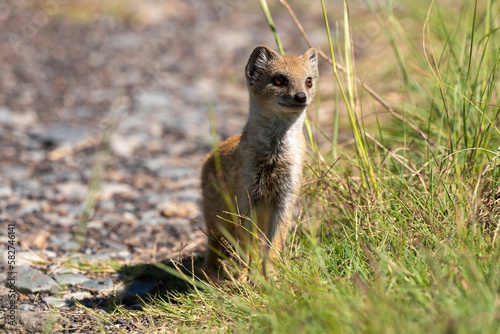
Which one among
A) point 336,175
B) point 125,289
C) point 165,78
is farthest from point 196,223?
point 165,78

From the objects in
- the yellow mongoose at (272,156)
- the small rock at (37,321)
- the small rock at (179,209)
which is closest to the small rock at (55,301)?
the small rock at (37,321)

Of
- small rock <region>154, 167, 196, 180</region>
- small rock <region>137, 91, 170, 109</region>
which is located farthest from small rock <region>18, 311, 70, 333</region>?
small rock <region>137, 91, 170, 109</region>

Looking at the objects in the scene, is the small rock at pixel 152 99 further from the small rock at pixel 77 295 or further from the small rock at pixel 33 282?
the small rock at pixel 77 295

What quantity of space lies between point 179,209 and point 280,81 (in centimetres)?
252

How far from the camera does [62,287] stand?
4.33 meters

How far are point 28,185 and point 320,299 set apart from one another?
16.1 feet

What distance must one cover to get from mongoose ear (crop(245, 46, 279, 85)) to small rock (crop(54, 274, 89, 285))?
2114 mm

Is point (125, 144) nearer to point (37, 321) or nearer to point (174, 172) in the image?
point (174, 172)

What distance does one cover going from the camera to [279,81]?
4.29 meters

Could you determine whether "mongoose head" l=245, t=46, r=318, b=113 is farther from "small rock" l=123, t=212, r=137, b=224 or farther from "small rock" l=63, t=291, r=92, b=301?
"small rock" l=123, t=212, r=137, b=224

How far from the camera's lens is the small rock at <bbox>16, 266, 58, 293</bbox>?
14.1 ft

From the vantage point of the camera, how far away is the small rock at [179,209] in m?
6.20

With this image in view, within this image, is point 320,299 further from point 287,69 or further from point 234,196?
point 287,69

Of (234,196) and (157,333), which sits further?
(234,196)
